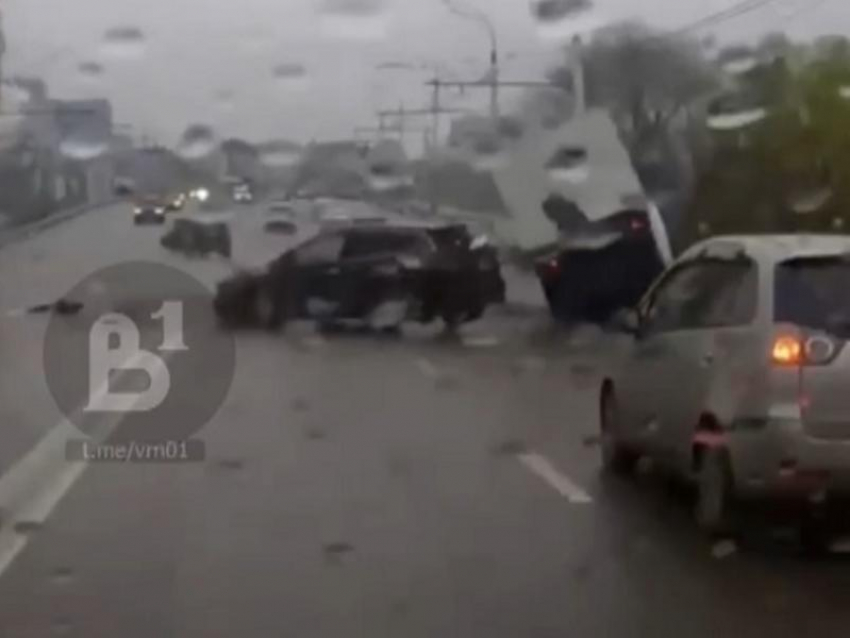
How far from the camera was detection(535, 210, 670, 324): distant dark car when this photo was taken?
24.8 metres

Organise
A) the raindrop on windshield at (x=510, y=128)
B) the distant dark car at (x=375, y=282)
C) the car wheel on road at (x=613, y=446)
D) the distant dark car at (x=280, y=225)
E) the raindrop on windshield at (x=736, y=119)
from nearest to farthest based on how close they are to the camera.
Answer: the car wheel on road at (x=613, y=446) < the distant dark car at (x=375, y=282) < the distant dark car at (x=280, y=225) < the raindrop on windshield at (x=736, y=119) < the raindrop on windshield at (x=510, y=128)

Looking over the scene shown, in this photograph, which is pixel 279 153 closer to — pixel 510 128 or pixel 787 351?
A: pixel 510 128

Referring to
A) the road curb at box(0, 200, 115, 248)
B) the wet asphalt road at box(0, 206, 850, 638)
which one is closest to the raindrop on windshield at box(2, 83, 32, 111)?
the road curb at box(0, 200, 115, 248)

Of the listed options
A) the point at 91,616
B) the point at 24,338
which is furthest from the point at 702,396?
the point at 24,338

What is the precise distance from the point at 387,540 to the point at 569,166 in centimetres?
2063

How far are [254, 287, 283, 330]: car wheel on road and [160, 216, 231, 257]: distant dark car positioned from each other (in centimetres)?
440

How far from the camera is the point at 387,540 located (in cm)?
964

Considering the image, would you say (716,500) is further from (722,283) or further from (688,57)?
(688,57)

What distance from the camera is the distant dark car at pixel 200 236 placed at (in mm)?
30969

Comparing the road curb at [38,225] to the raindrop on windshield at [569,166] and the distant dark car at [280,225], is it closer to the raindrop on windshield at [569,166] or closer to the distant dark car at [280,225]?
the distant dark car at [280,225]

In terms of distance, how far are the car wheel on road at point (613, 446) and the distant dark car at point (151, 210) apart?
26.7 metres

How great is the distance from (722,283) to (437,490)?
2014 millimetres

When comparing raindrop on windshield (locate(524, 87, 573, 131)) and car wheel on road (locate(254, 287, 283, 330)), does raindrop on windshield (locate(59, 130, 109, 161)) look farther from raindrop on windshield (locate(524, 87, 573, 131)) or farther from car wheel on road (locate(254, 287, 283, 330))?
car wheel on road (locate(254, 287, 283, 330))

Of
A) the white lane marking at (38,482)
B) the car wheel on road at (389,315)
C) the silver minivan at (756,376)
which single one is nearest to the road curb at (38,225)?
the car wheel on road at (389,315)
